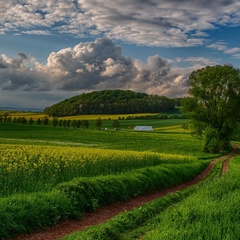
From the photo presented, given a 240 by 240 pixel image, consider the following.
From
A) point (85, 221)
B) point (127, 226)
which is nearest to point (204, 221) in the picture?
point (127, 226)

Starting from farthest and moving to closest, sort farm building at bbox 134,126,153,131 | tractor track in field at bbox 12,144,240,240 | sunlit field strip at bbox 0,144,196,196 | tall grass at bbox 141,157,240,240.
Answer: farm building at bbox 134,126,153,131
sunlit field strip at bbox 0,144,196,196
tractor track in field at bbox 12,144,240,240
tall grass at bbox 141,157,240,240

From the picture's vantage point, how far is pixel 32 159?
19250 mm

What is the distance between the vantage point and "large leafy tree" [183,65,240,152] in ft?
216

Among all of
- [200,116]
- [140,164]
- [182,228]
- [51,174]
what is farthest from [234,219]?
[200,116]

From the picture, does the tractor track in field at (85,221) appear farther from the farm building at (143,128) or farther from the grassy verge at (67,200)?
the farm building at (143,128)

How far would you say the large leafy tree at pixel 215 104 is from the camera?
65.7 metres

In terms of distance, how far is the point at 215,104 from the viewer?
67.3 m

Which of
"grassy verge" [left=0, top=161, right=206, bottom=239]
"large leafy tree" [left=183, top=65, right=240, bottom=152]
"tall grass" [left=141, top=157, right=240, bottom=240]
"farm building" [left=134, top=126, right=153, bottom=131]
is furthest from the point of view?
"farm building" [left=134, top=126, right=153, bottom=131]

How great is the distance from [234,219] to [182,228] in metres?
1.97

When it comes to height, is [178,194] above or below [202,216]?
below

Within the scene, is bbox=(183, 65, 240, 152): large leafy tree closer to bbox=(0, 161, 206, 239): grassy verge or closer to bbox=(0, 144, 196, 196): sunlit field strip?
bbox=(0, 144, 196, 196): sunlit field strip

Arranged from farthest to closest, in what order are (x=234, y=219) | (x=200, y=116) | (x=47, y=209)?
(x=200, y=116)
(x=47, y=209)
(x=234, y=219)

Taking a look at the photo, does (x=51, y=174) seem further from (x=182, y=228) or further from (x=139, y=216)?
(x=182, y=228)

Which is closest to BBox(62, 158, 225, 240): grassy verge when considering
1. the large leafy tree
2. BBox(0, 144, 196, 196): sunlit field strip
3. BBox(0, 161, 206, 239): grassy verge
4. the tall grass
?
the tall grass
